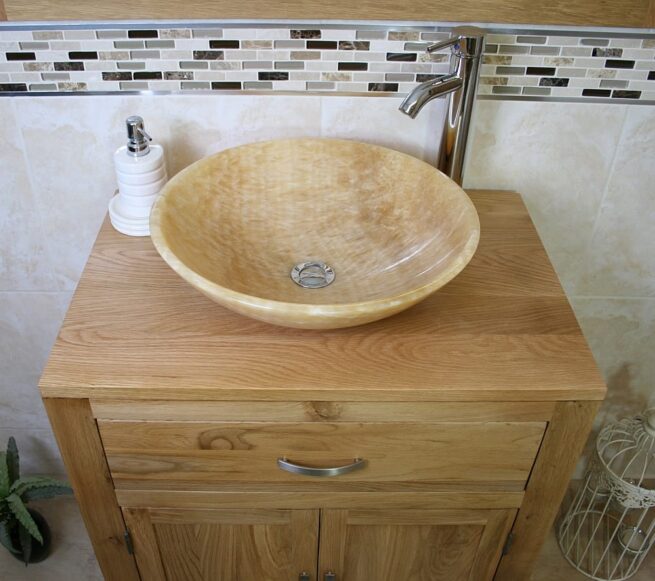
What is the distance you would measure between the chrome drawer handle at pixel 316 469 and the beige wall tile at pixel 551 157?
608 mm

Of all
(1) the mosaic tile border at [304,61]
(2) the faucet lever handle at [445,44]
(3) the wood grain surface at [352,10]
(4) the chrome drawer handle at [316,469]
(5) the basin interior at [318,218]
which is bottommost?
(4) the chrome drawer handle at [316,469]

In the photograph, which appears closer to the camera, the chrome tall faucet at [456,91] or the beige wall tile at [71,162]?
the chrome tall faucet at [456,91]

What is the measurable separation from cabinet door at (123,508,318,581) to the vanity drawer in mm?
81

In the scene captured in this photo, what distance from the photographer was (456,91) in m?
1.16

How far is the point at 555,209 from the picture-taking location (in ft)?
4.62

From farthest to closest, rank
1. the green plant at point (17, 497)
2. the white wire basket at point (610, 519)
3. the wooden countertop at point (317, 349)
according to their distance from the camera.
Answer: the white wire basket at point (610, 519), the green plant at point (17, 497), the wooden countertop at point (317, 349)

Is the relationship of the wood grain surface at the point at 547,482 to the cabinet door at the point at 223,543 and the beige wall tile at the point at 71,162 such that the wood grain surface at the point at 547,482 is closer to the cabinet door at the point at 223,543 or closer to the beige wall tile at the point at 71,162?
the cabinet door at the point at 223,543

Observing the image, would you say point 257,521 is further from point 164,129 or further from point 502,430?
point 164,129

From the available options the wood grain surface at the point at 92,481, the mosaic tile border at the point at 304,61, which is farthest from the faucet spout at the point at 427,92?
the wood grain surface at the point at 92,481

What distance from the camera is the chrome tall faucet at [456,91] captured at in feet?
3.57

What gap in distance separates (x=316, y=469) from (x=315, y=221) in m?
0.42

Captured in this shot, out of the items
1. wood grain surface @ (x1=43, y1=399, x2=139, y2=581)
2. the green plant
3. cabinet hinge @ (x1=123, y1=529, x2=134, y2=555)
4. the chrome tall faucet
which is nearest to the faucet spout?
the chrome tall faucet

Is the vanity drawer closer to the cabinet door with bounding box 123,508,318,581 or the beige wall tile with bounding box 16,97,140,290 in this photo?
the cabinet door with bounding box 123,508,318,581

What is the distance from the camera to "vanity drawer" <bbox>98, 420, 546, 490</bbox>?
3.34ft
